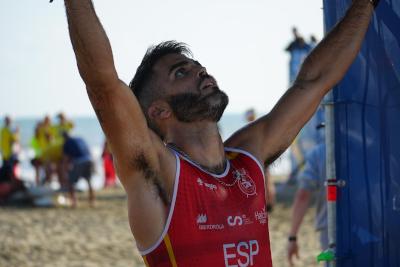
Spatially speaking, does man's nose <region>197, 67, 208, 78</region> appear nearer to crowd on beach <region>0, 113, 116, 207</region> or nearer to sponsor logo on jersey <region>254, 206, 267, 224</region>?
sponsor logo on jersey <region>254, 206, 267, 224</region>

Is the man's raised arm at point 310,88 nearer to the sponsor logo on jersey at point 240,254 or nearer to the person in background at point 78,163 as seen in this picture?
the sponsor logo on jersey at point 240,254

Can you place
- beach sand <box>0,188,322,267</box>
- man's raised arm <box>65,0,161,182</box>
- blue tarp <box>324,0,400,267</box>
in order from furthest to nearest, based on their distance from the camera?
beach sand <box>0,188,322,267</box>
blue tarp <box>324,0,400,267</box>
man's raised arm <box>65,0,161,182</box>

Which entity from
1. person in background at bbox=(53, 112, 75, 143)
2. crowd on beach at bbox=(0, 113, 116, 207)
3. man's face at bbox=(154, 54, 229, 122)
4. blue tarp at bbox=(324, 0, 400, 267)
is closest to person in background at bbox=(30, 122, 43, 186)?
crowd on beach at bbox=(0, 113, 116, 207)

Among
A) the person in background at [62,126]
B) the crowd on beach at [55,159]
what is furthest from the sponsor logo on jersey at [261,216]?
the person in background at [62,126]

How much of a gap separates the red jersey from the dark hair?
1.15 ft

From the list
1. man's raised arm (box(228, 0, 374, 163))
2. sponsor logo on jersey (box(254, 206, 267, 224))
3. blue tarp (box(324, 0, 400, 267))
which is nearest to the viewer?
sponsor logo on jersey (box(254, 206, 267, 224))

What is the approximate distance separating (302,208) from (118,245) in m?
4.95

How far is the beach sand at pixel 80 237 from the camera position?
29.5 feet

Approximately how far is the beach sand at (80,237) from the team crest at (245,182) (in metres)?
5.42

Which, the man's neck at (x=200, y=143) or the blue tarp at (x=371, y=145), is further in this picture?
the blue tarp at (x=371, y=145)

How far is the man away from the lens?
271 centimetres

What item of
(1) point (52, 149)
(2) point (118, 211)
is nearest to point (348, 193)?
(2) point (118, 211)

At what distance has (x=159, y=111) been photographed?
313 cm

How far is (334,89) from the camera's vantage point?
12.0 feet
